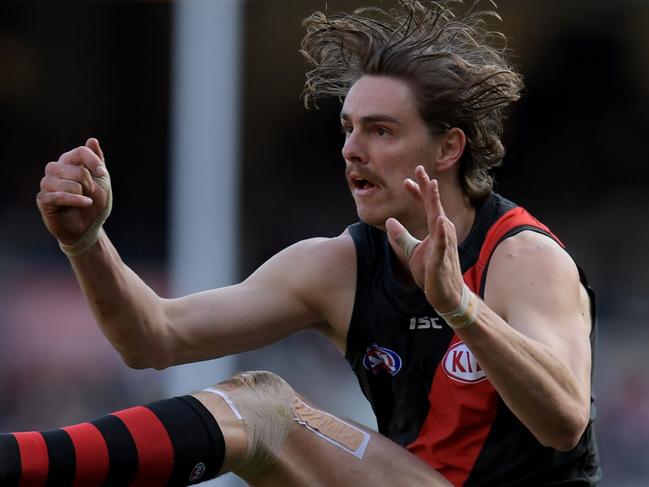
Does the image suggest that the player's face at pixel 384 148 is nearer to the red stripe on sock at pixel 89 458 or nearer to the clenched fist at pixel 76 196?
the clenched fist at pixel 76 196

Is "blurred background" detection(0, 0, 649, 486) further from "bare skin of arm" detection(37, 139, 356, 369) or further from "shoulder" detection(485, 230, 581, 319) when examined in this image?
"shoulder" detection(485, 230, 581, 319)

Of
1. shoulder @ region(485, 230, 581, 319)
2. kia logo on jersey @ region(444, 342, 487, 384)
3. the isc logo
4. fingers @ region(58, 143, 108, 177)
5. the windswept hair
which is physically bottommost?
kia logo on jersey @ region(444, 342, 487, 384)

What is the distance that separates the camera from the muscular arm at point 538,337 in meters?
3.21

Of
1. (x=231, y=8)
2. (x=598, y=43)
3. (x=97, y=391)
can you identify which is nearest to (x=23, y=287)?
(x=97, y=391)

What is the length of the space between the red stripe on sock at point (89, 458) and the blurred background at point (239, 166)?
3872 mm

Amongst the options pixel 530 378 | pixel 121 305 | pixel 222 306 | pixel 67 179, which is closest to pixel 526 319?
pixel 530 378


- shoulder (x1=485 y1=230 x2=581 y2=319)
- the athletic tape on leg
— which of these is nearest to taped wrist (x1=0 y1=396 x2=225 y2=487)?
the athletic tape on leg

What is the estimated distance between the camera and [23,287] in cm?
766

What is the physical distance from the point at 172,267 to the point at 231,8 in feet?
5.05

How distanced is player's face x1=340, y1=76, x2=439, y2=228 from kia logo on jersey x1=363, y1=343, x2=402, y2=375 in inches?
15.4

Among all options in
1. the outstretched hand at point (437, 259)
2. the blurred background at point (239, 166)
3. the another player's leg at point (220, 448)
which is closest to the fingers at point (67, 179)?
the another player's leg at point (220, 448)

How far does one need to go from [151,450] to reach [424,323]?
0.95 metres

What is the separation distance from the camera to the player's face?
3871 mm

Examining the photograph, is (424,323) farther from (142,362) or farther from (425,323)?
(142,362)
